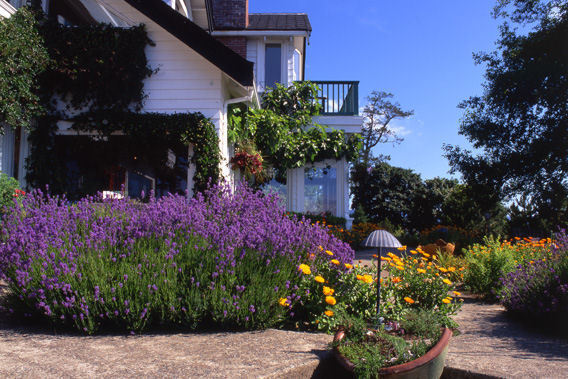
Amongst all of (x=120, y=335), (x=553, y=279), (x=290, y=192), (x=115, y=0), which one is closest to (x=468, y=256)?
(x=553, y=279)

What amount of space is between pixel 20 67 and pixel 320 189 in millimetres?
8745

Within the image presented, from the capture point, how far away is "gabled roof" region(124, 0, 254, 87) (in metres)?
8.60

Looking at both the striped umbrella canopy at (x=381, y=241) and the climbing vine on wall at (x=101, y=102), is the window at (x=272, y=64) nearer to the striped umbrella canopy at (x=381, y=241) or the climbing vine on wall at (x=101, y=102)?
the climbing vine on wall at (x=101, y=102)

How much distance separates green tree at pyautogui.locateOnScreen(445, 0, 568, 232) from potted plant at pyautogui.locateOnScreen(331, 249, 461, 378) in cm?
1119

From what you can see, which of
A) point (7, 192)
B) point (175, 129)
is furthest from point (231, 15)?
point (7, 192)

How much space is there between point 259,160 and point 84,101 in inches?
155

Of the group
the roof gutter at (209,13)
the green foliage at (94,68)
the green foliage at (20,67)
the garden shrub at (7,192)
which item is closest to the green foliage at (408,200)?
the roof gutter at (209,13)

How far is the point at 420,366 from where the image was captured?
117 inches

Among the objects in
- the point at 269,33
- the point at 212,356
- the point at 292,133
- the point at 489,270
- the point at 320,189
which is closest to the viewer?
the point at 212,356

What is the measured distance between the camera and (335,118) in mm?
13914

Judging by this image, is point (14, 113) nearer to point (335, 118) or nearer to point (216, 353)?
point (216, 353)

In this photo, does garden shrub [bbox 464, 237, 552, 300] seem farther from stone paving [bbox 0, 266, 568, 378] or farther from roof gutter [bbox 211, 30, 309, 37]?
roof gutter [bbox 211, 30, 309, 37]

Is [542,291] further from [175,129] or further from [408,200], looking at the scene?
[408,200]

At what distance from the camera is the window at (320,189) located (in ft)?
46.1
